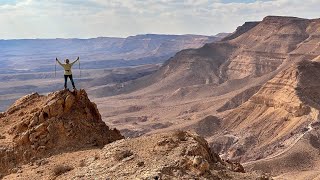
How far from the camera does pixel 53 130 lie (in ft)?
52.0

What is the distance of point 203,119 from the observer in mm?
67500

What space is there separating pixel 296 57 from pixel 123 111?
1471 inches

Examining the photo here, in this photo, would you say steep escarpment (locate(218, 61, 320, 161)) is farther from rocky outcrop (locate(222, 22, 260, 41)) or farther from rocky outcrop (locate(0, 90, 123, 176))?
rocky outcrop (locate(222, 22, 260, 41))

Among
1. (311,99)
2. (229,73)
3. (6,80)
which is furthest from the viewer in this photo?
(6,80)

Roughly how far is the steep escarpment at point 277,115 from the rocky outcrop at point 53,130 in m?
33.5

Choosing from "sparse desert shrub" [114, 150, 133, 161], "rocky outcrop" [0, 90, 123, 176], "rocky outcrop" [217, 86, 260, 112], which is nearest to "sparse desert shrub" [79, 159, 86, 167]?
"sparse desert shrub" [114, 150, 133, 161]

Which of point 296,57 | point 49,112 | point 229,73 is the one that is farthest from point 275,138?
point 229,73

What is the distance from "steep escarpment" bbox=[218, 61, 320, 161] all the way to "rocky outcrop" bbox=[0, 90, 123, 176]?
33495 mm

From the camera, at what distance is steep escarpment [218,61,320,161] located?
51344 millimetres

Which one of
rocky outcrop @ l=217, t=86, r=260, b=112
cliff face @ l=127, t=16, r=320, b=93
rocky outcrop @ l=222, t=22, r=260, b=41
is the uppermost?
rocky outcrop @ l=222, t=22, r=260, b=41

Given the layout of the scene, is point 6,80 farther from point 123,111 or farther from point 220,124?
point 220,124

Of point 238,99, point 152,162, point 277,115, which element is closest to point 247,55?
point 238,99

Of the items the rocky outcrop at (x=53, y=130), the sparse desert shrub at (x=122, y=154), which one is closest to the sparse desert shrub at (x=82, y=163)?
the sparse desert shrub at (x=122, y=154)

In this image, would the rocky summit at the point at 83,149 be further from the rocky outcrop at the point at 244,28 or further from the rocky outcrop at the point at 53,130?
the rocky outcrop at the point at 244,28
